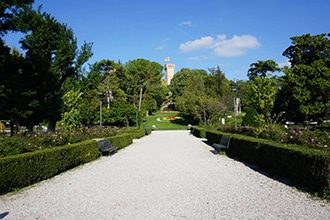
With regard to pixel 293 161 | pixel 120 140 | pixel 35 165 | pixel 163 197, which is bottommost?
pixel 120 140

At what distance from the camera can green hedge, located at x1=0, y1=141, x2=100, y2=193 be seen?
20.0ft

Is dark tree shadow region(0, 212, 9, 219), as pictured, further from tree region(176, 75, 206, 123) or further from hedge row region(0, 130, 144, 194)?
tree region(176, 75, 206, 123)

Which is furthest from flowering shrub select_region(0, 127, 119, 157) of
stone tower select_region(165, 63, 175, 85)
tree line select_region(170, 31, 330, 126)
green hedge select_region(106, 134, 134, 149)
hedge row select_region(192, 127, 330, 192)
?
stone tower select_region(165, 63, 175, 85)

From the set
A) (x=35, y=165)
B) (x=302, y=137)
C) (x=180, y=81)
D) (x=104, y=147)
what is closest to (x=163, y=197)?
(x=35, y=165)

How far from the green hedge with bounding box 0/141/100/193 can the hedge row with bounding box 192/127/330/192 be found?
5601 millimetres

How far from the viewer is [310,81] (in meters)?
32.5

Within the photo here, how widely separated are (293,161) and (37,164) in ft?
19.0

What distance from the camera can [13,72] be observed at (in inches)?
856

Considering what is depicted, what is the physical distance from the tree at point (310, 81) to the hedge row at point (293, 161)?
25.5 meters

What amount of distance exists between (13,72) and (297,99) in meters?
27.9

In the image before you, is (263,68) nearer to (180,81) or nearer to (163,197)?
(180,81)

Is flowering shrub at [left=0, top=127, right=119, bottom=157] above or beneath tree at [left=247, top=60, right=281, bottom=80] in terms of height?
beneath

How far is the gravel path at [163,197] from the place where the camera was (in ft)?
14.8

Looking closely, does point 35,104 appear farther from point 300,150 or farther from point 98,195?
point 300,150
